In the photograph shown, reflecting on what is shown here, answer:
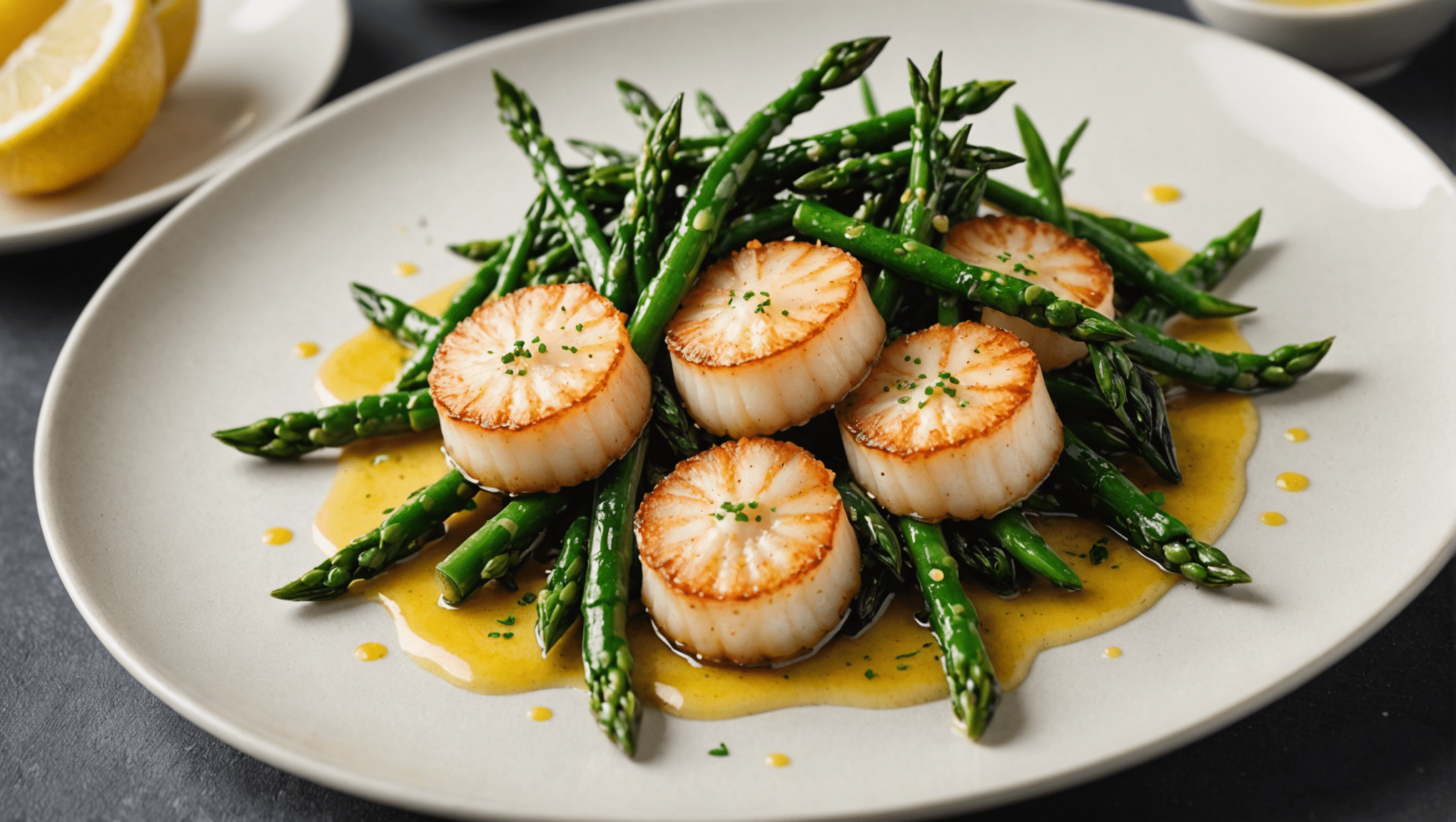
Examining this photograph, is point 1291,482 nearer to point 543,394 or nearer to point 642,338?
point 642,338

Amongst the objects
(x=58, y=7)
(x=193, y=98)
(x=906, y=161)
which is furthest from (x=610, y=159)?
(x=58, y=7)

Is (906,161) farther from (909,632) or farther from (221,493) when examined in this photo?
(221,493)

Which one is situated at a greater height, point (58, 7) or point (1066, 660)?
point (58, 7)

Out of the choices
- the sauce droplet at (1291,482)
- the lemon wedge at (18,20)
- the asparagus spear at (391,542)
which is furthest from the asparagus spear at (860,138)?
the lemon wedge at (18,20)

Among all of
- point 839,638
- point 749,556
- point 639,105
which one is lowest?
point 839,638

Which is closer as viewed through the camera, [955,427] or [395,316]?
[955,427]

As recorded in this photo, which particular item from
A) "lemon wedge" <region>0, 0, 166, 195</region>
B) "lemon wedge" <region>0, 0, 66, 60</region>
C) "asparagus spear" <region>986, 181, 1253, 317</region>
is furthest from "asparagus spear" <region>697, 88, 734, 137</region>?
"lemon wedge" <region>0, 0, 66, 60</region>

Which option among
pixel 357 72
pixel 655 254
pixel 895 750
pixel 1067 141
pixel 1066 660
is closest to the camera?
pixel 895 750

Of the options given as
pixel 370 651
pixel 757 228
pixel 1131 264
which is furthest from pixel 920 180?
pixel 370 651

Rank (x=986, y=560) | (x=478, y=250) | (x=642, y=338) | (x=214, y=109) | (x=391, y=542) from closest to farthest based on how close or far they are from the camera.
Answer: (x=986, y=560), (x=391, y=542), (x=642, y=338), (x=478, y=250), (x=214, y=109)
